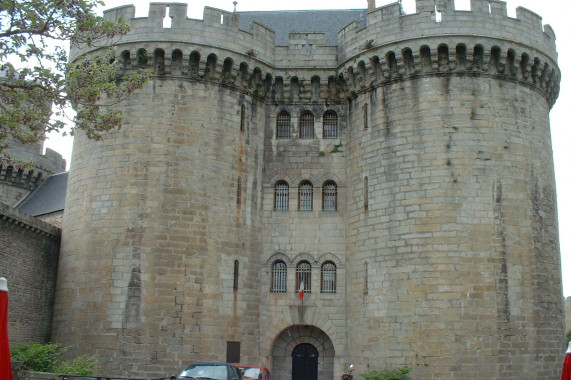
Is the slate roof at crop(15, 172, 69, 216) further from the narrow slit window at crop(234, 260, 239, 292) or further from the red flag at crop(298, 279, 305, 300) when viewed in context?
the red flag at crop(298, 279, 305, 300)

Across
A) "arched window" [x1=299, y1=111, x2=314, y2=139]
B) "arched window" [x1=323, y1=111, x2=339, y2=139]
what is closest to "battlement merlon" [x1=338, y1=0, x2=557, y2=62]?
"arched window" [x1=323, y1=111, x2=339, y2=139]

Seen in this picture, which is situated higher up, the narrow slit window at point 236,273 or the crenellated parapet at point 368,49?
the crenellated parapet at point 368,49

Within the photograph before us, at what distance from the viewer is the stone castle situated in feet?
67.5

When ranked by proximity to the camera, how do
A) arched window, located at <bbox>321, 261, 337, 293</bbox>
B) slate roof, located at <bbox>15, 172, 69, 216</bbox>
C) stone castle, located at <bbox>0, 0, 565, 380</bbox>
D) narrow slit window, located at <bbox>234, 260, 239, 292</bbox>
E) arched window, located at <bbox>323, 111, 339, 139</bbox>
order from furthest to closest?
slate roof, located at <bbox>15, 172, 69, 216</bbox> → arched window, located at <bbox>323, 111, 339, 139</bbox> → arched window, located at <bbox>321, 261, 337, 293</bbox> → narrow slit window, located at <bbox>234, 260, 239, 292</bbox> → stone castle, located at <bbox>0, 0, 565, 380</bbox>

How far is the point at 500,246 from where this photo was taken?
20625mm

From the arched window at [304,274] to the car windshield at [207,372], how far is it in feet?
28.5

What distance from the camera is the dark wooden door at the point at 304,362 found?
23094 millimetres

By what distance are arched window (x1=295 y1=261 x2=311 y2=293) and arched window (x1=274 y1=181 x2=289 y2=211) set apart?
2.13 meters

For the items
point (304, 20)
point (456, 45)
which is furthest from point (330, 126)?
point (304, 20)

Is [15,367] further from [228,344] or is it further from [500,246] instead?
[500,246]

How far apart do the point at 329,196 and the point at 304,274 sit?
299 centimetres

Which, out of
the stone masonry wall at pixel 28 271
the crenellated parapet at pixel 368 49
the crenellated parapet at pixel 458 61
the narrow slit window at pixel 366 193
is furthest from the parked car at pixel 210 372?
the crenellated parapet at pixel 458 61

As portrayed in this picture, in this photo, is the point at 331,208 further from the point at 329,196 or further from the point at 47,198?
the point at 47,198

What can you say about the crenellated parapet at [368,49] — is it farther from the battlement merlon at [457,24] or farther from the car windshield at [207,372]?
the car windshield at [207,372]
